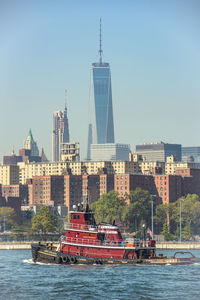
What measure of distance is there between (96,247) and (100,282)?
21.1 m

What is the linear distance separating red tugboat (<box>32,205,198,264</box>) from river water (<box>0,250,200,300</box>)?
2020 mm

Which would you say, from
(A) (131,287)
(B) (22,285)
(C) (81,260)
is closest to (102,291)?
(A) (131,287)

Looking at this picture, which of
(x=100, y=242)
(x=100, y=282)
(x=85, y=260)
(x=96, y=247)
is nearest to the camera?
(x=100, y=282)

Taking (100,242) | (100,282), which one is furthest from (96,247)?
(100,282)

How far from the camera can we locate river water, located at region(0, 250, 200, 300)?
104250 millimetres

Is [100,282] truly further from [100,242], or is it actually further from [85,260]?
[100,242]

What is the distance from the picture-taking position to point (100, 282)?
375 feet

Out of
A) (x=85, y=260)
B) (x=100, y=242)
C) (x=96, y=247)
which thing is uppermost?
(x=100, y=242)

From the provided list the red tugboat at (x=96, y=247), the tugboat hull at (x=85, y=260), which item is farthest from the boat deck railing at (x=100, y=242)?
the tugboat hull at (x=85, y=260)

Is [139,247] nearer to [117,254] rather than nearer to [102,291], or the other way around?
[117,254]

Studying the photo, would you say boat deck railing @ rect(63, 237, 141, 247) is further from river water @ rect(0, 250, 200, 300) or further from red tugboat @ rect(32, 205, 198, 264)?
river water @ rect(0, 250, 200, 300)

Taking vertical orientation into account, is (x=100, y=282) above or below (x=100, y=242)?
below

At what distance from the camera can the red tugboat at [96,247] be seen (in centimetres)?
13512

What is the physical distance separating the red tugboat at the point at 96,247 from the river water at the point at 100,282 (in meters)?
2.02
